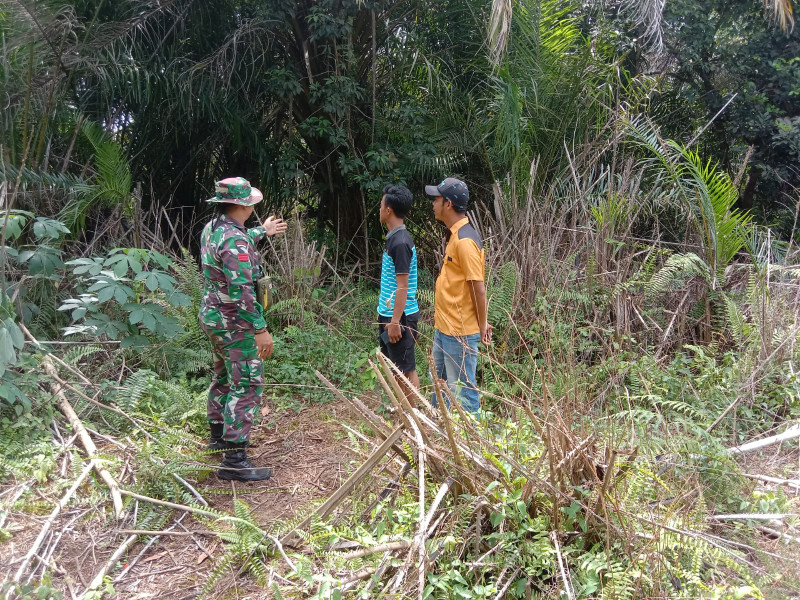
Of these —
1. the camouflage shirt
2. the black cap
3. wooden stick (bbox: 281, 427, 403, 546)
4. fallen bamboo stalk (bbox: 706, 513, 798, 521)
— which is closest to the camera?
wooden stick (bbox: 281, 427, 403, 546)

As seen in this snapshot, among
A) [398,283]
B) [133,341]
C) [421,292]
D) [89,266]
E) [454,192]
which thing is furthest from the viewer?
[421,292]

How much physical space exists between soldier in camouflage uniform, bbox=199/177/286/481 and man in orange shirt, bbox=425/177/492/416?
1.11m

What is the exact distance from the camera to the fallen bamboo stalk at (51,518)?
280 centimetres

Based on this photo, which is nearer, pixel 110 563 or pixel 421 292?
pixel 110 563

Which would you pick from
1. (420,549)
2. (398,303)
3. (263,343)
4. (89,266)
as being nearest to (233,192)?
(263,343)

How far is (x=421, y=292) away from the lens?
18.6ft

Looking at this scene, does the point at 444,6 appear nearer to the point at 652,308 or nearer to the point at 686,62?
the point at 686,62

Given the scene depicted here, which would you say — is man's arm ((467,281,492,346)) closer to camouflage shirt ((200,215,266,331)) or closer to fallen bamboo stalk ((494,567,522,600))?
camouflage shirt ((200,215,266,331))

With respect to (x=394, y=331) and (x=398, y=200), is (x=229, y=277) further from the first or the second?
(x=398, y=200)

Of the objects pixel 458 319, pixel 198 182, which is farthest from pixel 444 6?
pixel 458 319

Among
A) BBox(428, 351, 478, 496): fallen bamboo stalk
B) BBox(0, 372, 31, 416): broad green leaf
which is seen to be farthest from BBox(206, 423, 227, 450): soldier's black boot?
BBox(428, 351, 478, 496): fallen bamboo stalk

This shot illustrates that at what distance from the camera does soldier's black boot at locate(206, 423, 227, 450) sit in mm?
4102

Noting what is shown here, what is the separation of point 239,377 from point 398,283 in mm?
1171

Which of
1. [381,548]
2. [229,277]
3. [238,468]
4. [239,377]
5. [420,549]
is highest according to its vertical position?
[229,277]
